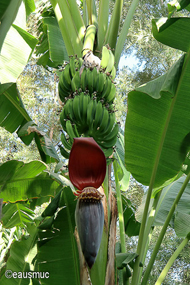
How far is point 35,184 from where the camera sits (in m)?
1.63

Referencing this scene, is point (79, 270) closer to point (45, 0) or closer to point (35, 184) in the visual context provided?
point (35, 184)

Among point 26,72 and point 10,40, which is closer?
point 10,40

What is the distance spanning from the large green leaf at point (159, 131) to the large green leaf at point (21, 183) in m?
0.42

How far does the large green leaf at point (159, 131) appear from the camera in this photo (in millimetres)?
1416

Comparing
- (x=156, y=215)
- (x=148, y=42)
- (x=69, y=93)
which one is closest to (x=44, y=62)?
(x=69, y=93)

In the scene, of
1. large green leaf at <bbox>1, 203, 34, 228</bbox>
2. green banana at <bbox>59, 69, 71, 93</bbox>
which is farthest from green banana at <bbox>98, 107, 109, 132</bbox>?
large green leaf at <bbox>1, 203, 34, 228</bbox>

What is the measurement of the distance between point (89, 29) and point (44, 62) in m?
1.09

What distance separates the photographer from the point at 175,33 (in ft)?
4.50

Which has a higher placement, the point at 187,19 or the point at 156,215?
the point at 187,19

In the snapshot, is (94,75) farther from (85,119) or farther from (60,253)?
(60,253)

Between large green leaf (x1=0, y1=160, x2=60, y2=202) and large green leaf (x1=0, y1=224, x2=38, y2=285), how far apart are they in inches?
7.3

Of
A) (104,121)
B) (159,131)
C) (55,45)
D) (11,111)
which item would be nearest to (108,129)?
(104,121)

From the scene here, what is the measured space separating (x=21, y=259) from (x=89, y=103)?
3.00 ft

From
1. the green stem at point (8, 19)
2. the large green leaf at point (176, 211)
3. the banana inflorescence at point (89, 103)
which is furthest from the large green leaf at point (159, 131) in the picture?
the green stem at point (8, 19)
